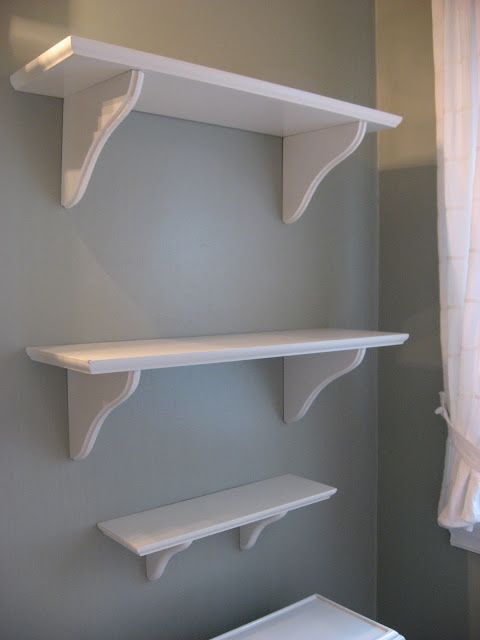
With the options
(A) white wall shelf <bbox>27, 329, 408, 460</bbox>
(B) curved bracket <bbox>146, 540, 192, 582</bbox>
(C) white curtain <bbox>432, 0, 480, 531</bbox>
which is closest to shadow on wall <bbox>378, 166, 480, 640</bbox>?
(C) white curtain <bbox>432, 0, 480, 531</bbox>

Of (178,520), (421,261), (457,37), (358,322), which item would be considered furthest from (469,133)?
(178,520)

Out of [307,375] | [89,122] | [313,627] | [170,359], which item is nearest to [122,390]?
[170,359]

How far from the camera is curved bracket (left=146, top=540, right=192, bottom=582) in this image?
1362mm

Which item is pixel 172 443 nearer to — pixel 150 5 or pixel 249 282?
pixel 249 282

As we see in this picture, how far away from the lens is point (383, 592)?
1899 mm

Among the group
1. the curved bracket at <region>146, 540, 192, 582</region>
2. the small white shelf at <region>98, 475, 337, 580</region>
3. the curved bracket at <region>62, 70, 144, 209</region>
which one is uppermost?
the curved bracket at <region>62, 70, 144, 209</region>

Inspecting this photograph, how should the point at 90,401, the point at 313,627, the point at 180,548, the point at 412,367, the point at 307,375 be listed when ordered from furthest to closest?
the point at 412,367
the point at 307,375
the point at 313,627
the point at 180,548
the point at 90,401

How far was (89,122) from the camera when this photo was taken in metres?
1.21

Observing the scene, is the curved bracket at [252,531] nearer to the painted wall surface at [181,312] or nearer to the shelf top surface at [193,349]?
the painted wall surface at [181,312]

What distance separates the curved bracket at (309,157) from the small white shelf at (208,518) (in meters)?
0.62

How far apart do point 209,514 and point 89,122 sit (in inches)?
31.2

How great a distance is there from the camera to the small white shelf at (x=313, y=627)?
1.44m

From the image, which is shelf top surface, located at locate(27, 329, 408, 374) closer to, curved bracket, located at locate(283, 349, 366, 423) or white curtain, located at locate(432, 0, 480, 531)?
curved bracket, located at locate(283, 349, 366, 423)

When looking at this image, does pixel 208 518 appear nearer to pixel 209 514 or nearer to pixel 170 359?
pixel 209 514
